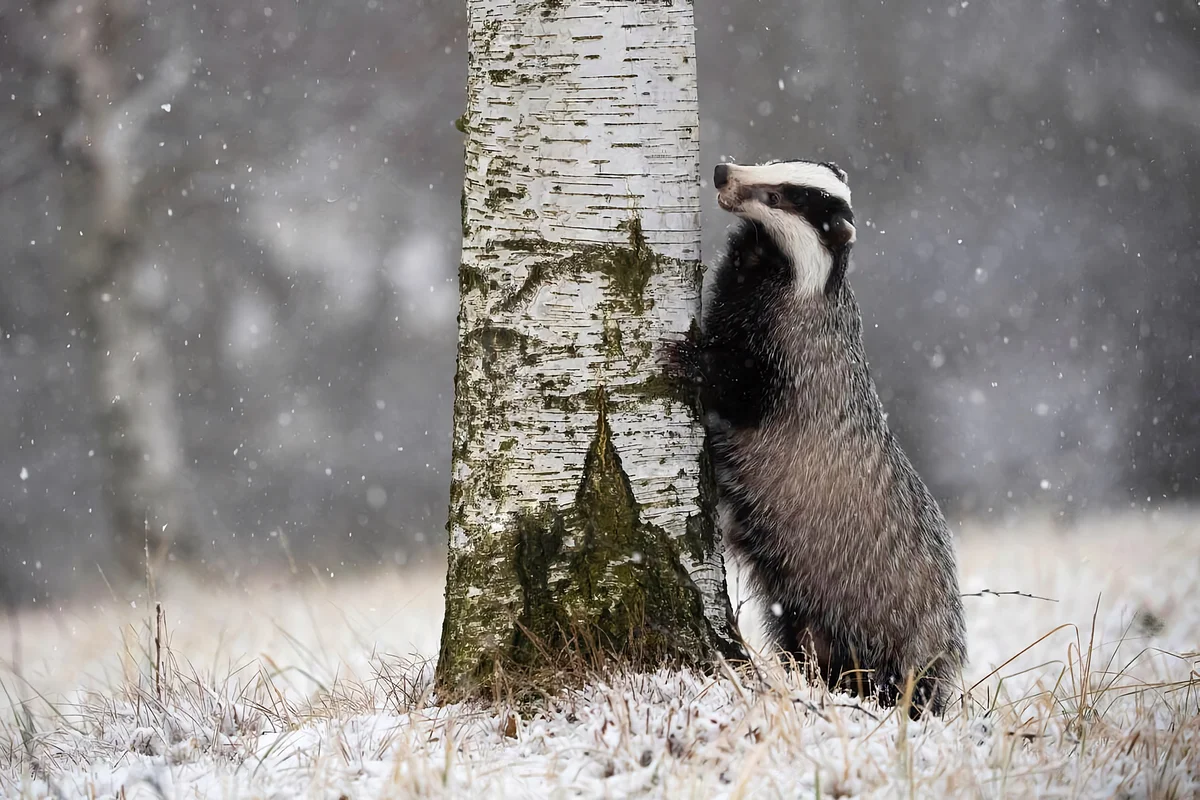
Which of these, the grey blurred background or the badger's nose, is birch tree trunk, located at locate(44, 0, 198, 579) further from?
the badger's nose

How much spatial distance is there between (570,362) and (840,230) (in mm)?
1250

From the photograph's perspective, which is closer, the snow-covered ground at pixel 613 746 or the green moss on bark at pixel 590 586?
the snow-covered ground at pixel 613 746

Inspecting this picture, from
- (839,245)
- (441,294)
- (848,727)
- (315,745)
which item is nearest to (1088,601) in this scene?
(839,245)

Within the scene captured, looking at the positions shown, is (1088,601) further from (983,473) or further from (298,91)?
(298,91)

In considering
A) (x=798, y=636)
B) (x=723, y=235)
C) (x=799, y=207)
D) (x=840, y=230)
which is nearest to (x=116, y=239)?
(x=723, y=235)

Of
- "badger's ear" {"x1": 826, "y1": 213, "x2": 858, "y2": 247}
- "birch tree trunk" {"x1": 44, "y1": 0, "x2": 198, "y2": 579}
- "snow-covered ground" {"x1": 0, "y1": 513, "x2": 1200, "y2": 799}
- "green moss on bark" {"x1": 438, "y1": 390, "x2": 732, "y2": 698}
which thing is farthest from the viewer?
"birch tree trunk" {"x1": 44, "y1": 0, "x2": 198, "y2": 579}

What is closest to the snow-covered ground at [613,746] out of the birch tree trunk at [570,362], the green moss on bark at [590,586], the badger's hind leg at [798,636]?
the green moss on bark at [590,586]

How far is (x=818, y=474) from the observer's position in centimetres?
365

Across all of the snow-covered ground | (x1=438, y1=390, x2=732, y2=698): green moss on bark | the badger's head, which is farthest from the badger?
(x1=438, y1=390, x2=732, y2=698): green moss on bark

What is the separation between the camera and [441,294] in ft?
37.8

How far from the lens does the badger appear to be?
3.58 meters

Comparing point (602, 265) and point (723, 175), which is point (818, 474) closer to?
point (723, 175)

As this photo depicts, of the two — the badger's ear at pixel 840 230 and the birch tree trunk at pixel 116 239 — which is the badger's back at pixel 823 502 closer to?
the badger's ear at pixel 840 230

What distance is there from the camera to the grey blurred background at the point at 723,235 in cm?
1039
